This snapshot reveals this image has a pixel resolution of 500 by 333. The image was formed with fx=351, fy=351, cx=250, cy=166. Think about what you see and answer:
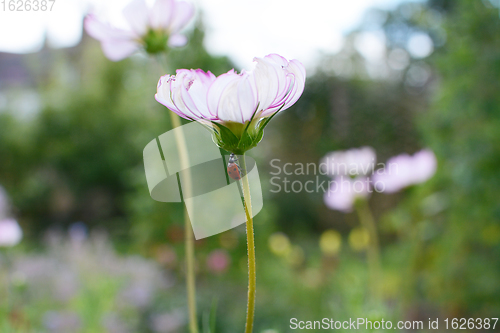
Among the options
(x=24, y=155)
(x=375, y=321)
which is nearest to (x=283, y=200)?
(x=24, y=155)

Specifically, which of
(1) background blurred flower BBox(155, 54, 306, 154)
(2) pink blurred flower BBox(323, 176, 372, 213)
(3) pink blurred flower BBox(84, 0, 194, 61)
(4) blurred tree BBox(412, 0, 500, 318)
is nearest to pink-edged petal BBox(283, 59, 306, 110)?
(1) background blurred flower BBox(155, 54, 306, 154)

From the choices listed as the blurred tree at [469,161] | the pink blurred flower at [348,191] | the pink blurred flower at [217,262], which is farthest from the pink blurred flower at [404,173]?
the pink blurred flower at [217,262]

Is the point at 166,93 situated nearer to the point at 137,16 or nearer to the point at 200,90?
the point at 200,90

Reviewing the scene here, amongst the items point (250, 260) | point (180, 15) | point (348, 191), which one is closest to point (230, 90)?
point (250, 260)

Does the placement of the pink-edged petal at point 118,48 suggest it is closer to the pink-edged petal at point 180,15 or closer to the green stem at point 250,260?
the pink-edged petal at point 180,15

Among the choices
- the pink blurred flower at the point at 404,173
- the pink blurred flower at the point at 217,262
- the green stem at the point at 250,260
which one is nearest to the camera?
the green stem at the point at 250,260

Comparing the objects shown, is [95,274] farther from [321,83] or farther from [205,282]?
[321,83]

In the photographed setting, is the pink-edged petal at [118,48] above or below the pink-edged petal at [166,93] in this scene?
above

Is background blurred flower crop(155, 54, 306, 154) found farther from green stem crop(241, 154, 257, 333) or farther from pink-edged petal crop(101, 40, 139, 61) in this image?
pink-edged petal crop(101, 40, 139, 61)
